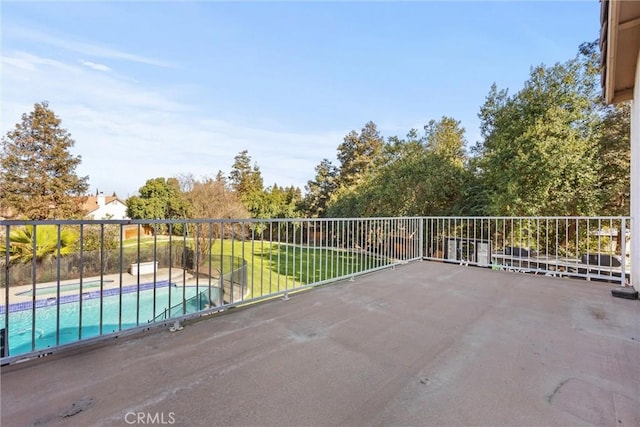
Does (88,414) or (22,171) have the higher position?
(22,171)

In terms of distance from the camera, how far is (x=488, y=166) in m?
8.26

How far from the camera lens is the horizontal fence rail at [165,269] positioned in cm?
334

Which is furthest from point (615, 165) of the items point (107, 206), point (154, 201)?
point (107, 206)

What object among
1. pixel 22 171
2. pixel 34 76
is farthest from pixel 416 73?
pixel 22 171

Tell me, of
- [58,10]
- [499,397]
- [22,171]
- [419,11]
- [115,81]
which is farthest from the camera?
[22,171]

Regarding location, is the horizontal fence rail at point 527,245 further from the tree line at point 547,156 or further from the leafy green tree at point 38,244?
the leafy green tree at point 38,244

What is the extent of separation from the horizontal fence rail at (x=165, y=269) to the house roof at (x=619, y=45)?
10.8 feet

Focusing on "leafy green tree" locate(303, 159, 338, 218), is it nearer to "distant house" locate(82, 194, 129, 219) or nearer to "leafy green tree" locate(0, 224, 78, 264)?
"leafy green tree" locate(0, 224, 78, 264)

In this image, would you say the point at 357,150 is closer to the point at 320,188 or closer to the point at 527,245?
the point at 320,188

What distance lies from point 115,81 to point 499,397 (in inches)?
429

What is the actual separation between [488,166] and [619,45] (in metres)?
5.16

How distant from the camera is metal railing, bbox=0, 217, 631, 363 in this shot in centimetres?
272

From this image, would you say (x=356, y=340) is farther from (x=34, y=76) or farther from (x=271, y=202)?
(x=271, y=202)

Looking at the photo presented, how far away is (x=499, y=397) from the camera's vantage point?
1.49 m
